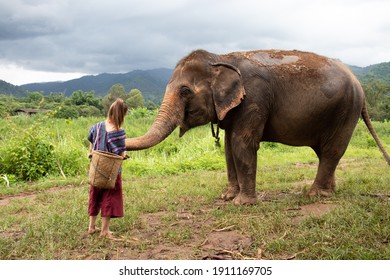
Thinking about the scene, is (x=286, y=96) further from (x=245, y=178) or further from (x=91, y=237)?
(x=91, y=237)

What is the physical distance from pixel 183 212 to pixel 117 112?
1945 millimetres

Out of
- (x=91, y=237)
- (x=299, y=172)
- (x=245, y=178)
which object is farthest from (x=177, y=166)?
(x=91, y=237)

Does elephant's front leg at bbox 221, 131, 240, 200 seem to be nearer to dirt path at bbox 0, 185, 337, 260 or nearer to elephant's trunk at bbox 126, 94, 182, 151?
dirt path at bbox 0, 185, 337, 260

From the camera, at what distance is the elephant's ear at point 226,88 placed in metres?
5.71

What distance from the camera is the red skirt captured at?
4.64m

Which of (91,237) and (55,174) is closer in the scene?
(91,237)

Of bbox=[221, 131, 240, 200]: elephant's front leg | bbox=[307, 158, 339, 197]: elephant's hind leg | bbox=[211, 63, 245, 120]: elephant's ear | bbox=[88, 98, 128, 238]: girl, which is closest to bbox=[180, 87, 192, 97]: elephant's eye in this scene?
bbox=[211, 63, 245, 120]: elephant's ear

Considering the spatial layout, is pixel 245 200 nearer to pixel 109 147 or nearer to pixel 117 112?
pixel 109 147

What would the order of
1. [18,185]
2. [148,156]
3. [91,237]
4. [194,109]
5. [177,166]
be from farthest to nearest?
[148,156] < [177,166] < [18,185] < [194,109] < [91,237]

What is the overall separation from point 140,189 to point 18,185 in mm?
2718

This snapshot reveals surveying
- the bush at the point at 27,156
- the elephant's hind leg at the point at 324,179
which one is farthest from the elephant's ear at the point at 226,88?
the bush at the point at 27,156

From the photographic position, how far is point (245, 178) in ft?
19.5

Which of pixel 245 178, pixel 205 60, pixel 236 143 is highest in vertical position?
pixel 205 60
